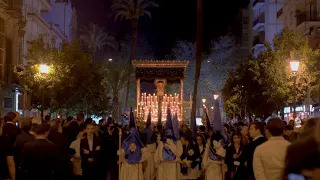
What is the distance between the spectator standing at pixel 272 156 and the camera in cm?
662

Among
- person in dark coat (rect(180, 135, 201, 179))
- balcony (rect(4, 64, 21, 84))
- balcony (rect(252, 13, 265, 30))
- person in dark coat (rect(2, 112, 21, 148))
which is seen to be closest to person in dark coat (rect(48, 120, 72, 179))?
person in dark coat (rect(2, 112, 21, 148))

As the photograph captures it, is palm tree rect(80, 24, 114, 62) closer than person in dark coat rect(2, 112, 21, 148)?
No

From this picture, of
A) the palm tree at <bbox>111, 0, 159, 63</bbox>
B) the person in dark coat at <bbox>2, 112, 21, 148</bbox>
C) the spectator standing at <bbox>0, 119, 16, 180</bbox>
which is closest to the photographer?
the spectator standing at <bbox>0, 119, 16, 180</bbox>

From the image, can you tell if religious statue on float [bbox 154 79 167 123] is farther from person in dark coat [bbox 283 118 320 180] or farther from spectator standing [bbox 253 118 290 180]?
person in dark coat [bbox 283 118 320 180]

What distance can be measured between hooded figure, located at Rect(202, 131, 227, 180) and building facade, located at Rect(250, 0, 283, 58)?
4612 centimetres

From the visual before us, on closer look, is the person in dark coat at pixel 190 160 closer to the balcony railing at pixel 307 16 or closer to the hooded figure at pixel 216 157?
the hooded figure at pixel 216 157

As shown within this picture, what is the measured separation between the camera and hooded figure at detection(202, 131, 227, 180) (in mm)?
13539

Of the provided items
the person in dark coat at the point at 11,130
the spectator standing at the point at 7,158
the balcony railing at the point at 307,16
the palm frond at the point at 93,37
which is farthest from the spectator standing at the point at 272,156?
the palm frond at the point at 93,37

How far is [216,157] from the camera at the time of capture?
13.6 meters

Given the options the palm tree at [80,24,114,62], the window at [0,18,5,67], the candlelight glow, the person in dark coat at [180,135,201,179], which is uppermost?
the palm tree at [80,24,114,62]

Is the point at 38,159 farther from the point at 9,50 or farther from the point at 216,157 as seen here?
the point at 9,50

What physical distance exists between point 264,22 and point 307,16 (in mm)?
18745

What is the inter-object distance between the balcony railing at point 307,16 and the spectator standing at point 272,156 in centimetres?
3999

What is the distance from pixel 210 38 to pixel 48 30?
91.3 ft
